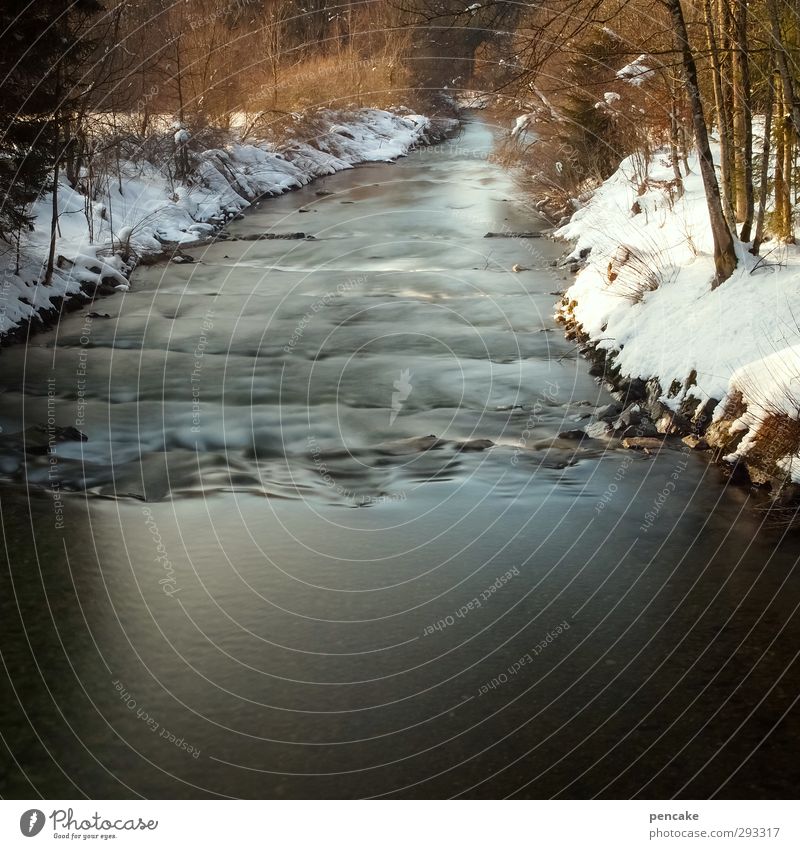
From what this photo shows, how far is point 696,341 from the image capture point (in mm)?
10688

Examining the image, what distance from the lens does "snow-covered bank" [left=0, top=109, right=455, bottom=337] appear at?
14.2m

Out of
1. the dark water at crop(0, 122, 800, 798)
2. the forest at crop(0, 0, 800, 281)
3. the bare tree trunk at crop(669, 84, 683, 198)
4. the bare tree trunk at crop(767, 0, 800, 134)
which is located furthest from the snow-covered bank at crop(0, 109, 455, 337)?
the bare tree trunk at crop(767, 0, 800, 134)

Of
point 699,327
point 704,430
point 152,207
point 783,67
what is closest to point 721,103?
point 783,67

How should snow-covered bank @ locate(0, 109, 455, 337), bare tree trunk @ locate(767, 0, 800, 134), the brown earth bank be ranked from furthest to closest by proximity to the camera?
snow-covered bank @ locate(0, 109, 455, 337) < bare tree trunk @ locate(767, 0, 800, 134) < the brown earth bank

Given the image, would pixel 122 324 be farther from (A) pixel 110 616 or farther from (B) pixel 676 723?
(B) pixel 676 723

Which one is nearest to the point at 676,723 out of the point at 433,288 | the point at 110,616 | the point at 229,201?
the point at 110,616

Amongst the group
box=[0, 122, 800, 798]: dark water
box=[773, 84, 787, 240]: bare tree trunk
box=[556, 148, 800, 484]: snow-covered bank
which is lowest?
box=[0, 122, 800, 798]: dark water

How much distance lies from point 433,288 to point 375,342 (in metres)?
3.29

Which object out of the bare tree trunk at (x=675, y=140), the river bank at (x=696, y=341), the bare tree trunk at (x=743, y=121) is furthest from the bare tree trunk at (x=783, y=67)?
the bare tree trunk at (x=675, y=140)

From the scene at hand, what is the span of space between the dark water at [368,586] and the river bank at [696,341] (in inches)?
16.2

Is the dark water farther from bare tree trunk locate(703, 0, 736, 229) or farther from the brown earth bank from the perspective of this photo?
bare tree trunk locate(703, 0, 736, 229)

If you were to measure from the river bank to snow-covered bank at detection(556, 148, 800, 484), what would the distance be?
0.05 feet

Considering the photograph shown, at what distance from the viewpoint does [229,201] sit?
23156 mm

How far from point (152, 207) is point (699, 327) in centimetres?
1271
